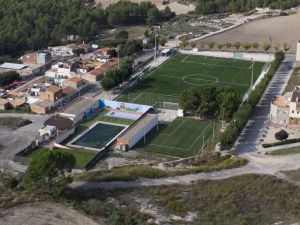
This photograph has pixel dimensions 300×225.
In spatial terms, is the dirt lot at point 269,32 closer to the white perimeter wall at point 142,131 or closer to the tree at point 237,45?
the tree at point 237,45

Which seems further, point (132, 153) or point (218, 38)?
point (218, 38)

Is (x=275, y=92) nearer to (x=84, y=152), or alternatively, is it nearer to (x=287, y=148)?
(x=287, y=148)

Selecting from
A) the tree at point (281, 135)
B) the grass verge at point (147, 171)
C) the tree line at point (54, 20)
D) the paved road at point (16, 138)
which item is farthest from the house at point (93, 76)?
the tree at point (281, 135)

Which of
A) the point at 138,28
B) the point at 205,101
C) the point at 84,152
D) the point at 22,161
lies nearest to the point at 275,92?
the point at 205,101

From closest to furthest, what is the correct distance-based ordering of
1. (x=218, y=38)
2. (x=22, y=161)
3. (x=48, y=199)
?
(x=48, y=199) → (x=22, y=161) → (x=218, y=38)

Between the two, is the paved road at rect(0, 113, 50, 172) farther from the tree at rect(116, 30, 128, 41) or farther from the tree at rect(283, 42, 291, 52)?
the tree at rect(283, 42, 291, 52)
